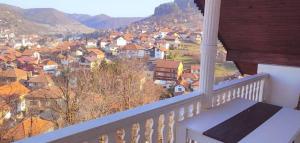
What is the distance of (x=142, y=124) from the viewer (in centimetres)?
170

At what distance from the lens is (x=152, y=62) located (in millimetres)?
5680

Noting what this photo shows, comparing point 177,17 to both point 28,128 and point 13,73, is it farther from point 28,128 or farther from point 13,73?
point 28,128

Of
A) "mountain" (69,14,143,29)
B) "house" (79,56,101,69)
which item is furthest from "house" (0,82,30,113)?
"mountain" (69,14,143,29)

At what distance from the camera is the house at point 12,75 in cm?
393

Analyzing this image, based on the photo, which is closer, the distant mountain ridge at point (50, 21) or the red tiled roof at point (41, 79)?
the distant mountain ridge at point (50, 21)

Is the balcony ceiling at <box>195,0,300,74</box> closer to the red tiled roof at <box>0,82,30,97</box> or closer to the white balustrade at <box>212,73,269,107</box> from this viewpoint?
the white balustrade at <box>212,73,269,107</box>

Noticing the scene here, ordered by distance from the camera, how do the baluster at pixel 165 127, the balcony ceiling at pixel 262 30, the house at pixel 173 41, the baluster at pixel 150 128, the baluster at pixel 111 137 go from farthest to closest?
the house at pixel 173 41 < the balcony ceiling at pixel 262 30 < the baluster at pixel 165 127 < the baluster at pixel 150 128 < the baluster at pixel 111 137

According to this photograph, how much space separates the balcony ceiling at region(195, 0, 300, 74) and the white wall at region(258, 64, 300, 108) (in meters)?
0.55

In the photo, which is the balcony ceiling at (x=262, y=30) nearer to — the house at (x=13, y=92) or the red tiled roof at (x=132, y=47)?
the red tiled roof at (x=132, y=47)

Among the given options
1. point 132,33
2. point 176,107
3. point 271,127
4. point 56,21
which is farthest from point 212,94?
point 56,21

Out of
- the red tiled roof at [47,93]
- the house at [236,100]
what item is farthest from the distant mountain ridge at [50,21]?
the house at [236,100]

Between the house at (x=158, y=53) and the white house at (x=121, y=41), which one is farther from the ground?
the white house at (x=121, y=41)

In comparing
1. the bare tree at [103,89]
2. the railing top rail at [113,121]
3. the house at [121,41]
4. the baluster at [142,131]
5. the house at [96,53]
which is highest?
the house at [121,41]

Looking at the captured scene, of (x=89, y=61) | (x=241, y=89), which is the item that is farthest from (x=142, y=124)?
(x=89, y=61)
